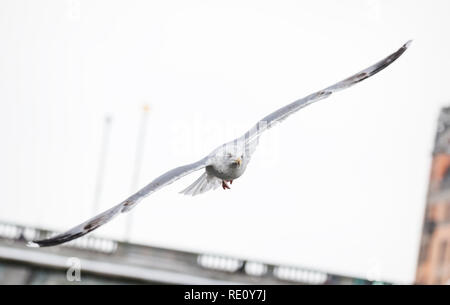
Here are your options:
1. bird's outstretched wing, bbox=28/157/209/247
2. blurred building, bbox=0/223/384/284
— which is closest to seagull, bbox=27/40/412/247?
bird's outstretched wing, bbox=28/157/209/247

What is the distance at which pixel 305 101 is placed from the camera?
16.7ft

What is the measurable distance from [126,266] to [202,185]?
31.5ft

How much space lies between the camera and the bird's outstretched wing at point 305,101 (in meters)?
4.46

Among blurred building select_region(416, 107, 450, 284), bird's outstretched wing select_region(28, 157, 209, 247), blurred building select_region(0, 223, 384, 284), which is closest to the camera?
bird's outstretched wing select_region(28, 157, 209, 247)

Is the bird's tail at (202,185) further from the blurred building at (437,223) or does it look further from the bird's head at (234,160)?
the blurred building at (437,223)

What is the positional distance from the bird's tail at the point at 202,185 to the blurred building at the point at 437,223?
65.0ft

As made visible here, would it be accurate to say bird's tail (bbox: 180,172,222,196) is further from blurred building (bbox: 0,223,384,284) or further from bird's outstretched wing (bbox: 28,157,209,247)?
blurred building (bbox: 0,223,384,284)

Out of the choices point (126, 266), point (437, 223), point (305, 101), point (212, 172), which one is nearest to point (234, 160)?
point (212, 172)

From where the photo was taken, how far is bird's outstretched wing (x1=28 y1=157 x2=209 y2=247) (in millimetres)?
4054

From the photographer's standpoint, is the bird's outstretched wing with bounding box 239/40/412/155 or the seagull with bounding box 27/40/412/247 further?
the bird's outstretched wing with bounding box 239/40/412/155

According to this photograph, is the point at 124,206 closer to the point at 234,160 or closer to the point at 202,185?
the point at 202,185

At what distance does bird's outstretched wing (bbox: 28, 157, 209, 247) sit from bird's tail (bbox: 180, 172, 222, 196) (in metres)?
0.12
